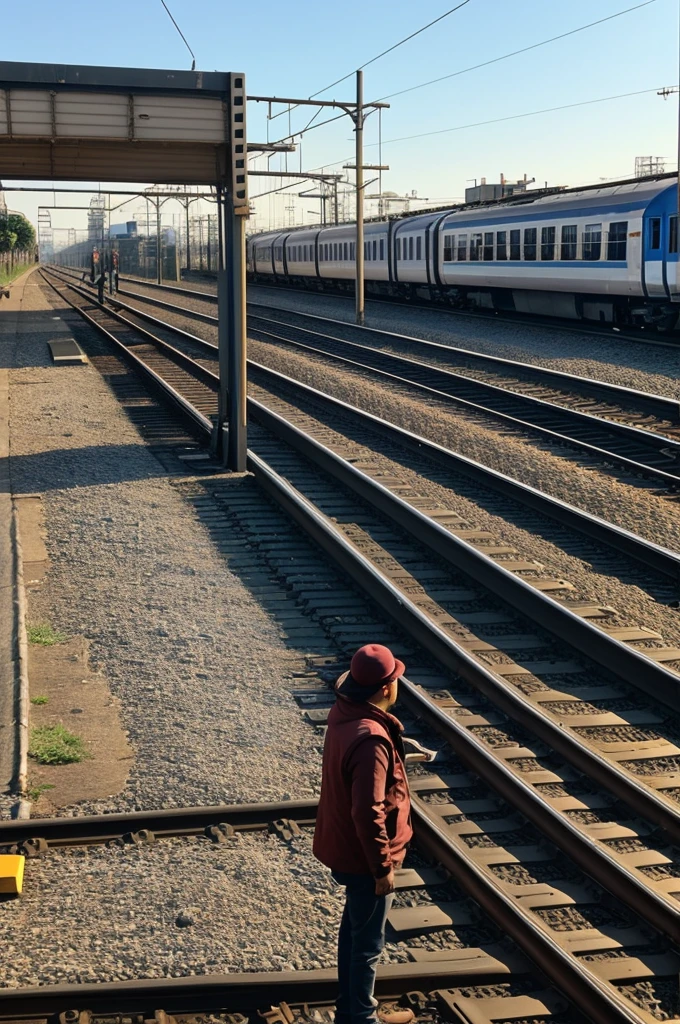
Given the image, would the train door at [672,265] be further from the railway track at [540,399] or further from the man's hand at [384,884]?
the man's hand at [384,884]

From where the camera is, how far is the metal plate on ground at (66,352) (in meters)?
24.0

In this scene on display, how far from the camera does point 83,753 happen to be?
250 inches

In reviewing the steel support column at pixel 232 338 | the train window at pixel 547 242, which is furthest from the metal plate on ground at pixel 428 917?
the train window at pixel 547 242

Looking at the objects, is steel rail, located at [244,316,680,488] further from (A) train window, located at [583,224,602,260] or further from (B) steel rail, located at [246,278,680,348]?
(A) train window, located at [583,224,602,260]

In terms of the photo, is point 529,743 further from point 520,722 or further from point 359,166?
point 359,166

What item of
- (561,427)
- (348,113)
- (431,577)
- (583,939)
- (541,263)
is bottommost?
(583,939)

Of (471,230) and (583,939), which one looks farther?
(471,230)

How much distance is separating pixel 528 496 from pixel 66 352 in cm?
1605

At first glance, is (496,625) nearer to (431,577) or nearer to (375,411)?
(431,577)

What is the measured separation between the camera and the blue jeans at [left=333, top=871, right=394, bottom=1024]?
3.96 meters

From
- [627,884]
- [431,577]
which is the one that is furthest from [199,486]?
[627,884]

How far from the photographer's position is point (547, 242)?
2669 centimetres

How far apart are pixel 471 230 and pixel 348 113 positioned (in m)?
4.54

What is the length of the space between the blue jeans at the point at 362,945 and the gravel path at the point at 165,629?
183 cm
